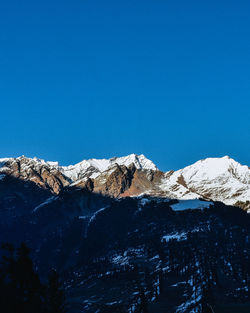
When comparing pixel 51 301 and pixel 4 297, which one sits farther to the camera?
pixel 51 301

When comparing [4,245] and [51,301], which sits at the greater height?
[4,245]

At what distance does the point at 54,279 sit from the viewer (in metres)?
110

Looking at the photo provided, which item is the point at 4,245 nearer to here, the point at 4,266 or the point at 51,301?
the point at 4,266

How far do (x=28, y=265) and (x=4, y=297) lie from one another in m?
8.56

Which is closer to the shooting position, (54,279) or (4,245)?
(4,245)

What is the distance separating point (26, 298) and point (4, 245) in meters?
12.2

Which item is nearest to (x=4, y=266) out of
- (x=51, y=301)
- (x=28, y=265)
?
(x=28, y=265)

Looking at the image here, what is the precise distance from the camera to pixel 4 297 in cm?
7912

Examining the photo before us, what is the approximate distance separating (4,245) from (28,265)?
7.72 metres

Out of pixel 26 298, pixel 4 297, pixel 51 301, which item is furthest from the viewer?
pixel 51 301

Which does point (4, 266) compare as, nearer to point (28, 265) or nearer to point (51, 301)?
point (28, 265)

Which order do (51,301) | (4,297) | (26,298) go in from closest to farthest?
(4,297) < (26,298) < (51,301)

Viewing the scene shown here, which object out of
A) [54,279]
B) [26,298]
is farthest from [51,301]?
[26,298]

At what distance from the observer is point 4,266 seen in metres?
85.8
